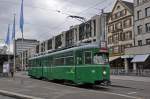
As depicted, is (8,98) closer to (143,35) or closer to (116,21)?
(143,35)

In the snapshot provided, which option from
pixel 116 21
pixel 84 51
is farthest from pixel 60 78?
pixel 116 21

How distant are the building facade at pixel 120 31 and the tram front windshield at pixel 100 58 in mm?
48692

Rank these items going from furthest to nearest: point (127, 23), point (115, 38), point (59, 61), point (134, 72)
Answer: point (115, 38) → point (127, 23) → point (134, 72) → point (59, 61)

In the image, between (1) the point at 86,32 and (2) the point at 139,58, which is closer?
(2) the point at 139,58

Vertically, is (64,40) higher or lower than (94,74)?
higher

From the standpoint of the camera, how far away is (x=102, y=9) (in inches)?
1812

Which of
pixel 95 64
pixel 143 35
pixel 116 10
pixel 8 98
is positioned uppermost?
pixel 116 10

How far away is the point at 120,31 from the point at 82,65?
177 ft

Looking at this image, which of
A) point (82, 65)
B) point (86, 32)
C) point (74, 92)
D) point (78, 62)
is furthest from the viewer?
point (86, 32)

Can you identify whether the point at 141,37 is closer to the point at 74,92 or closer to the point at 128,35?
the point at 128,35

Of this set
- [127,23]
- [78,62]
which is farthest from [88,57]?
[127,23]

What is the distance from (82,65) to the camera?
2600 centimetres

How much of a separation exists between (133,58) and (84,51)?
133ft

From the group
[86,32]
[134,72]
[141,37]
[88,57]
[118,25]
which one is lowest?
[134,72]
